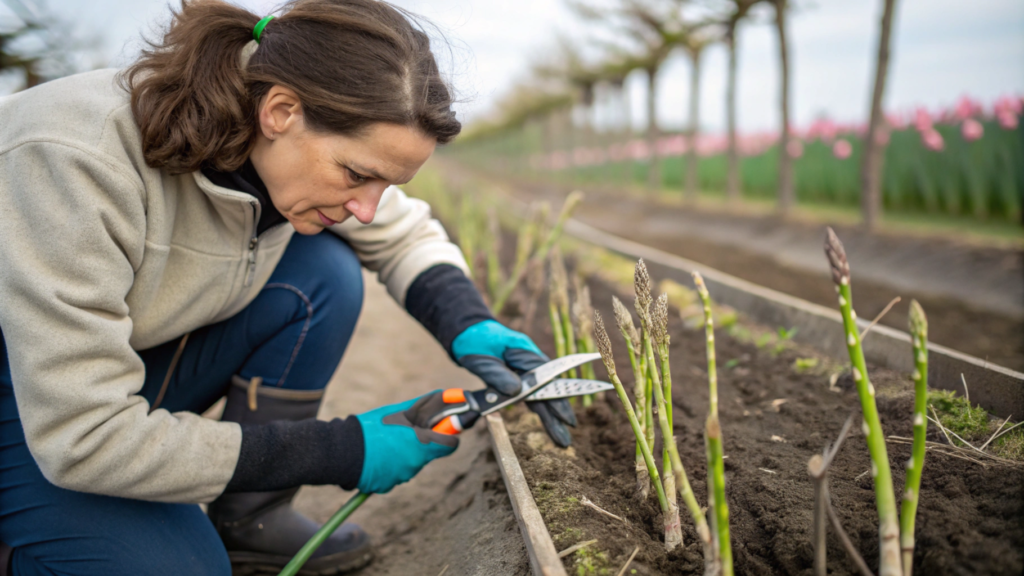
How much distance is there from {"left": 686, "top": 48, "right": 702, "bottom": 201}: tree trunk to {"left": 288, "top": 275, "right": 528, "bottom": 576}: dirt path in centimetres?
720

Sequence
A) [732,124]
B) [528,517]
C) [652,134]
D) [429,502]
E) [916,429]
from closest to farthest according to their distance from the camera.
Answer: [916,429] < [528,517] < [429,502] < [732,124] < [652,134]

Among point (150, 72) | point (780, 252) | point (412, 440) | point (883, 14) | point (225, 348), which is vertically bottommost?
point (780, 252)

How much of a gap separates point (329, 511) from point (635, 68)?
37.6ft

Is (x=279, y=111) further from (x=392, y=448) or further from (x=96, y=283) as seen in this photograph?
(x=392, y=448)

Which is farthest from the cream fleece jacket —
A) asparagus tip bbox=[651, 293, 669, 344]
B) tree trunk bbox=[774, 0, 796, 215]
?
tree trunk bbox=[774, 0, 796, 215]

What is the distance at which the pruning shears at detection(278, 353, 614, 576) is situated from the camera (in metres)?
1.47

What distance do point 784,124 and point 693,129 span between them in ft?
9.07

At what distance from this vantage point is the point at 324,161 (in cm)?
129

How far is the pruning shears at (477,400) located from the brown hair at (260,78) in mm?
648

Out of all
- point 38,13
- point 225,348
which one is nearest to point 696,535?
point 225,348

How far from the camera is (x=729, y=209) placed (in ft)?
25.3

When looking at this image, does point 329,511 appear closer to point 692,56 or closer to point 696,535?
point 696,535

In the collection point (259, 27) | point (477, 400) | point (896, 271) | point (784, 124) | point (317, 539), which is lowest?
point (896, 271)

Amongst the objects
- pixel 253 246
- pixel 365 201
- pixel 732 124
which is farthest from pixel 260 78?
pixel 732 124
